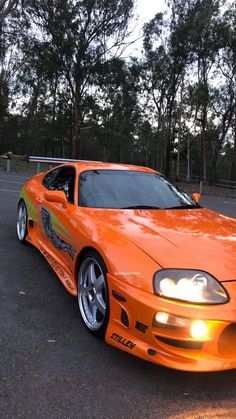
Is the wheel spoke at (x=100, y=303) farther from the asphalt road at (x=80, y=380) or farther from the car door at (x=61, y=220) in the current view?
the car door at (x=61, y=220)

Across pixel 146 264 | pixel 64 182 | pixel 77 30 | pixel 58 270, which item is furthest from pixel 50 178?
pixel 77 30

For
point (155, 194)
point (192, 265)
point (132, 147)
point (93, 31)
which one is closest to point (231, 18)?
point (93, 31)

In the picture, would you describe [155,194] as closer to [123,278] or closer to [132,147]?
[123,278]

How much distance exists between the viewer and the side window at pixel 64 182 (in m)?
4.65

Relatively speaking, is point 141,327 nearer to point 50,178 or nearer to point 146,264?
point 146,264

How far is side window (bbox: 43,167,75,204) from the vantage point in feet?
15.3

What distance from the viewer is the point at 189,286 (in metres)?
2.79

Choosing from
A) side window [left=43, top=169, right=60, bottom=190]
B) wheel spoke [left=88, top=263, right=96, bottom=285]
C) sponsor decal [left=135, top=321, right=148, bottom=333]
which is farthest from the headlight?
side window [left=43, top=169, right=60, bottom=190]

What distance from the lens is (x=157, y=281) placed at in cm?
284

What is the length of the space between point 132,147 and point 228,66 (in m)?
34.5

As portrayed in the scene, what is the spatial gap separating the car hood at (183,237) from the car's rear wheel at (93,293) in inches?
13.4

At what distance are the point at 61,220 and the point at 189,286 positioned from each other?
76.2 inches

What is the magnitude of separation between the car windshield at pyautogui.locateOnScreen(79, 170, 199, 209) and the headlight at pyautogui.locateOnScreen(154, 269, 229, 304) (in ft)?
5.01

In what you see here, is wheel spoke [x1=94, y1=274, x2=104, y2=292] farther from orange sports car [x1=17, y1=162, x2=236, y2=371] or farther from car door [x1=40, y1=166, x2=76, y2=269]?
car door [x1=40, y1=166, x2=76, y2=269]
